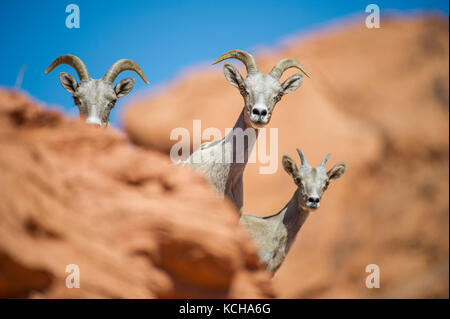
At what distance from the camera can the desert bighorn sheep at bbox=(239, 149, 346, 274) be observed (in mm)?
7953

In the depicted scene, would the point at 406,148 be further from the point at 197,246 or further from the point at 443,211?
the point at 197,246

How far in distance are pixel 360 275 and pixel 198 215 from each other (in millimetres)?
15776

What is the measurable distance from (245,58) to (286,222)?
8.30ft

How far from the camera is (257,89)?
7.65 m

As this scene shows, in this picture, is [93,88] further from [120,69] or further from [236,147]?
[236,147]

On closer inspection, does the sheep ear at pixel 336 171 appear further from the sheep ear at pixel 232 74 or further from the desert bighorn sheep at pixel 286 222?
the sheep ear at pixel 232 74

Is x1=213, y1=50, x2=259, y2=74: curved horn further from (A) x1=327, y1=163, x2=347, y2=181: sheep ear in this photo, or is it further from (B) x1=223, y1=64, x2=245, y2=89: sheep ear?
(A) x1=327, y1=163, x2=347, y2=181: sheep ear

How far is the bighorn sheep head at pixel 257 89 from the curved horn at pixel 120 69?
1.67m

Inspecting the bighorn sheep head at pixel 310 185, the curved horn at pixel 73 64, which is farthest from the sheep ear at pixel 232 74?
the curved horn at pixel 73 64

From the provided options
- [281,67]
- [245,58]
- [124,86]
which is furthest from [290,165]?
[124,86]

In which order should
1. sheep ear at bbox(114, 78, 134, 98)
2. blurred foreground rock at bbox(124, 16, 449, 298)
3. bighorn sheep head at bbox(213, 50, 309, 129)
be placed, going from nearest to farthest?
bighorn sheep head at bbox(213, 50, 309, 129)
sheep ear at bbox(114, 78, 134, 98)
blurred foreground rock at bbox(124, 16, 449, 298)

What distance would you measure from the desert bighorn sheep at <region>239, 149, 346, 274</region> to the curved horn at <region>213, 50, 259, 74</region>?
1702mm

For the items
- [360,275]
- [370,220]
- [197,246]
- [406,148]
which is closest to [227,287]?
[197,246]

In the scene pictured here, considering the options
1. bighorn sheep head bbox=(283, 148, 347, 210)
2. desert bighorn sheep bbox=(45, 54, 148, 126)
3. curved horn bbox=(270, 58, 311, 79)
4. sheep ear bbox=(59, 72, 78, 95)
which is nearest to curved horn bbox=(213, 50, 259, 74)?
curved horn bbox=(270, 58, 311, 79)
